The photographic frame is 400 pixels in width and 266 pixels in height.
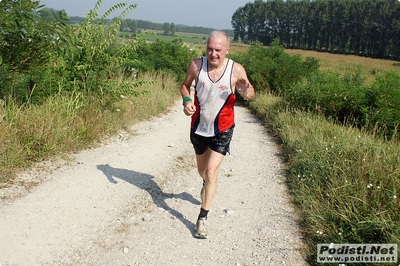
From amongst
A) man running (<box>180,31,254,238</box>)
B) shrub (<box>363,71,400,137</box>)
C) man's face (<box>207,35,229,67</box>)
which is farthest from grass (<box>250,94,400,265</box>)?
man's face (<box>207,35,229,67</box>)

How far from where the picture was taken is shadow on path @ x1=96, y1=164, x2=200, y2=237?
5.01 meters

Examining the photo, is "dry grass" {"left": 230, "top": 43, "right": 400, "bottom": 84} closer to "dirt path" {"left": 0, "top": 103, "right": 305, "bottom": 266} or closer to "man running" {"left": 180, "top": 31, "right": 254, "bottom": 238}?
"dirt path" {"left": 0, "top": 103, "right": 305, "bottom": 266}

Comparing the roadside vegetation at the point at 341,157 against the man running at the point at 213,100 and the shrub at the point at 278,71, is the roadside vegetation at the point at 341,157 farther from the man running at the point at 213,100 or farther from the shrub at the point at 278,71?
the shrub at the point at 278,71

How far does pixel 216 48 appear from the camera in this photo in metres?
4.12

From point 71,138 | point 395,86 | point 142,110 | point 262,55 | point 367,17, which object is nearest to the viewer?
point 71,138

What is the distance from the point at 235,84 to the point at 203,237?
1.62 m

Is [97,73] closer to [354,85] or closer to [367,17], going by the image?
[354,85]

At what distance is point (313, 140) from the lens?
7.01 metres

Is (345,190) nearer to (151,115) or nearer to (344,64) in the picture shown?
(151,115)

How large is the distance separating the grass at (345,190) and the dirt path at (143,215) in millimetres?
253

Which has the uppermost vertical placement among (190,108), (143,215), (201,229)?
(190,108)

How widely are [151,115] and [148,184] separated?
17.3ft

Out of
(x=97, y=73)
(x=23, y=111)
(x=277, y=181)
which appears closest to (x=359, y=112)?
(x=277, y=181)

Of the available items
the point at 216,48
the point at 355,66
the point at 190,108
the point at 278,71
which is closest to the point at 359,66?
the point at 355,66
